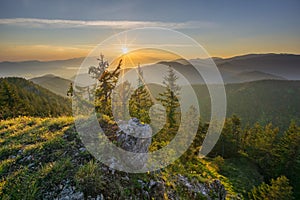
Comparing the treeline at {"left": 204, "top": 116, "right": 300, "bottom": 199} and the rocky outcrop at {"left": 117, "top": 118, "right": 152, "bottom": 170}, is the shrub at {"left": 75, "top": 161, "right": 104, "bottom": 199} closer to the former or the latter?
the rocky outcrop at {"left": 117, "top": 118, "right": 152, "bottom": 170}

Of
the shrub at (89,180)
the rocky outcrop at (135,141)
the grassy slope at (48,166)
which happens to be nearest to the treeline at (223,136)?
the rocky outcrop at (135,141)

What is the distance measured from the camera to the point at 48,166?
830 cm

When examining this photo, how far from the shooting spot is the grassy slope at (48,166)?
7.43 meters

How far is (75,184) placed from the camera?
7500mm

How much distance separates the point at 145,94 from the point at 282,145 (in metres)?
31.8

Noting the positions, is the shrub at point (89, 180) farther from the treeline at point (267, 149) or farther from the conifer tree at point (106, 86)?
the treeline at point (267, 149)

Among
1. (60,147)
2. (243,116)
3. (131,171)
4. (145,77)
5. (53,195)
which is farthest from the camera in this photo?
(243,116)

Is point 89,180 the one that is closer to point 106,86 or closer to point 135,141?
point 135,141

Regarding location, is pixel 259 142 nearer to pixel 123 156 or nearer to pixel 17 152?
pixel 123 156

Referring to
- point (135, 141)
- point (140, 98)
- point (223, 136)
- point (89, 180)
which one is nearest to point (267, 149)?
point (223, 136)

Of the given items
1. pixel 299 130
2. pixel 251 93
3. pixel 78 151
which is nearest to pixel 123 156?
pixel 78 151

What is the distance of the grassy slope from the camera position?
7.43 meters

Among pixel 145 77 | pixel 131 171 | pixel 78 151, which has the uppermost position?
pixel 145 77

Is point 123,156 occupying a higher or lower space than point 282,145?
higher
